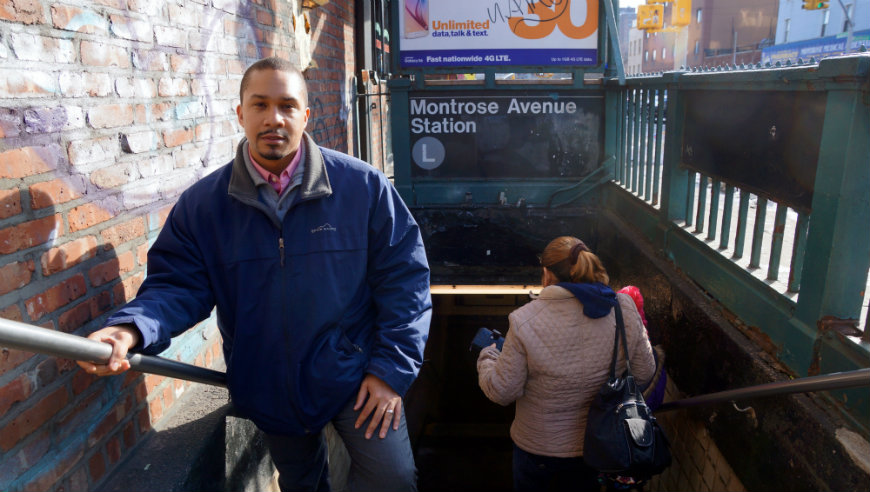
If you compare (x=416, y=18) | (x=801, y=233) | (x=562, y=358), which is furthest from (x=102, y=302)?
(x=416, y=18)

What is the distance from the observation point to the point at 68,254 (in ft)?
6.03

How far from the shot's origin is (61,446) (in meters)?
1.78

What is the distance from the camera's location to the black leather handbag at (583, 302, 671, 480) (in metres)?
2.53

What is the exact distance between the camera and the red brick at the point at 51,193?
1.69 meters

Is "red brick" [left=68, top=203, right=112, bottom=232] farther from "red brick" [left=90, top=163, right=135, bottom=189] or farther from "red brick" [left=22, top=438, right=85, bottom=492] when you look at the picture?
"red brick" [left=22, top=438, right=85, bottom=492]

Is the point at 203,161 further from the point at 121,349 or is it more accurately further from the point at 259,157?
the point at 121,349

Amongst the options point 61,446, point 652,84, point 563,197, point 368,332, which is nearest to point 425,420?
point 563,197

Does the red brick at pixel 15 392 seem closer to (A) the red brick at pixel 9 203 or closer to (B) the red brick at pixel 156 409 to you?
(A) the red brick at pixel 9 203

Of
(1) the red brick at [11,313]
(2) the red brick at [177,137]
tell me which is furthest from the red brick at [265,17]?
(1) the red brick at [11,313]

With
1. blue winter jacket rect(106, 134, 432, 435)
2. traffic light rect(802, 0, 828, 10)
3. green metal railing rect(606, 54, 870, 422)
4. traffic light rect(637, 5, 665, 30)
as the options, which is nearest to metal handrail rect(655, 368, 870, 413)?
green metal railing rect(606, 54, 870, 422)

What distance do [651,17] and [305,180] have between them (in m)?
28.4

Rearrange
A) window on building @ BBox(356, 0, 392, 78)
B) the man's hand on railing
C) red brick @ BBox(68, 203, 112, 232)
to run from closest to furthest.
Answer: the man's hand on railing < red brick @ BBox(68, 203, 112, 232) < window on building @ BBox(356, 0, 392, 78)

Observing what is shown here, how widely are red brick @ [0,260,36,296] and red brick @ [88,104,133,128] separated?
506 mm

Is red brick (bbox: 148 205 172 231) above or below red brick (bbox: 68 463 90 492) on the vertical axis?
above
